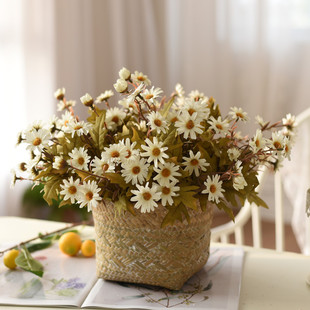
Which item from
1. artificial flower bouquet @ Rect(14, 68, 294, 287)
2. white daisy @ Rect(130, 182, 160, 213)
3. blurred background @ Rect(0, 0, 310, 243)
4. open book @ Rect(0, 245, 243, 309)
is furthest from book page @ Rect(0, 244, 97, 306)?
blurred background @ Rect(0, 0, 310, 243)

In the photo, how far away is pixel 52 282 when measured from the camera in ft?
3.05

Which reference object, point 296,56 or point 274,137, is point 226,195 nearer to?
point 274,137

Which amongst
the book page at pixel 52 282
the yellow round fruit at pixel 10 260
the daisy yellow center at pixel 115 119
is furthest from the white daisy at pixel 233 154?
the yellow round fruit at pixel 10 260

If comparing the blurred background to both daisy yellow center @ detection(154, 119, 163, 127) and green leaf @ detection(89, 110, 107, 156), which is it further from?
daisy yellow center @ detection(154, 119, 163, 127)

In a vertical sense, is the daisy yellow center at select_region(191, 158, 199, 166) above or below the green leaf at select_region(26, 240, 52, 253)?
above

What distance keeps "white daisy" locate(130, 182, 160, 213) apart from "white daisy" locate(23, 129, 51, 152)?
176 millimetres

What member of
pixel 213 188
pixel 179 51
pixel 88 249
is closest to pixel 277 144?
pixel 213 188

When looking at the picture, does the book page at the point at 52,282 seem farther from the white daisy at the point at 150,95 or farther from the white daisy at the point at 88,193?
the white daisy at the point at 150,95

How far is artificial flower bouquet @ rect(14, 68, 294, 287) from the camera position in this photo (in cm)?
77

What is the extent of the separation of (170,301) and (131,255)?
10 centimetres

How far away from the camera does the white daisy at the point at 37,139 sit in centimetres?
81

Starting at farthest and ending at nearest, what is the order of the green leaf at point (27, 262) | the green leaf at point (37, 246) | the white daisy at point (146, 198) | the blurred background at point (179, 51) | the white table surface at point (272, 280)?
the blurred background at point (179, 51) → the green leaf at point (37, 246) → the green leaf at point (27, 262) → the white table surface at point (272, 280) → the white daisy at point (146, 198)

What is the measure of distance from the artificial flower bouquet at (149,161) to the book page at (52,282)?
4.6 inches

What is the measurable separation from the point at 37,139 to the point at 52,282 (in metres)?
0.28
